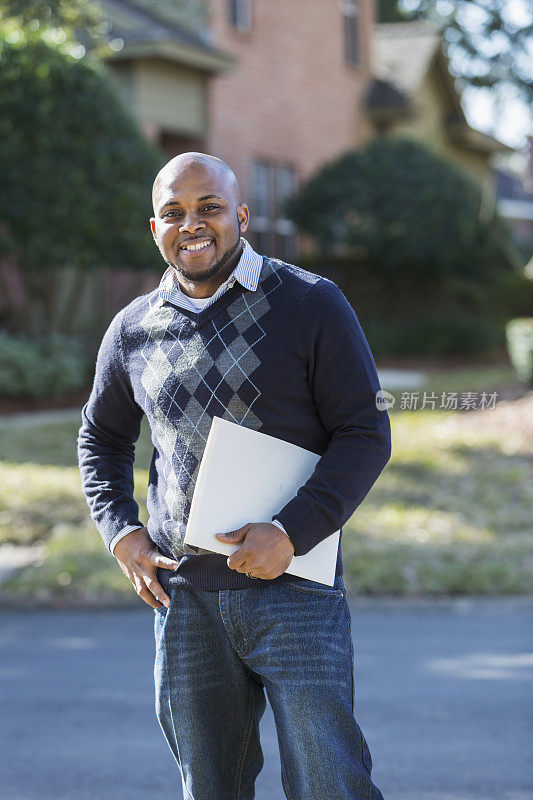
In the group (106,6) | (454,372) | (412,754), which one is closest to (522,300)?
(454,372)

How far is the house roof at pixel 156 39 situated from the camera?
1628cm

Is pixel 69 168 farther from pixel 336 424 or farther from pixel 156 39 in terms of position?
pixel 336 424

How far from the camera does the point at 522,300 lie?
2256cm

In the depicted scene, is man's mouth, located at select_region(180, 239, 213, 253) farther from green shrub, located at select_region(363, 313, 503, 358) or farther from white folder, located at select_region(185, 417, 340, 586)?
green shrub, located at select_region(363, 313, 503, 358)

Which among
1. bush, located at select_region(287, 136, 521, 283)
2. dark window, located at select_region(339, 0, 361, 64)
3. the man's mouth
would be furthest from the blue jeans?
dark window, located at select_region(339, 0, 361, 64)

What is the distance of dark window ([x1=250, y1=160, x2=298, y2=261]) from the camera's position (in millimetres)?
19828

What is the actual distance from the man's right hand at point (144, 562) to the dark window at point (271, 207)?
56.0 ft

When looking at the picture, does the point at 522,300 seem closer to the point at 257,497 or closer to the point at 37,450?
the point at 37,450

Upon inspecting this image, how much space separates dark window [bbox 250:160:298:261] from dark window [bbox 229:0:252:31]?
2.37 metres

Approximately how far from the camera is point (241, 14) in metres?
19.4

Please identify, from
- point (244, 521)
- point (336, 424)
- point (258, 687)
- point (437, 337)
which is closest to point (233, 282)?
point (336, 424)

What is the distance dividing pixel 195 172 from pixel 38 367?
39.8 feet

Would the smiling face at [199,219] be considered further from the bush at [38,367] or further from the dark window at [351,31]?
the dark window at [351,31]

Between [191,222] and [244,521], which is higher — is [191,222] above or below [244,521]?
above
